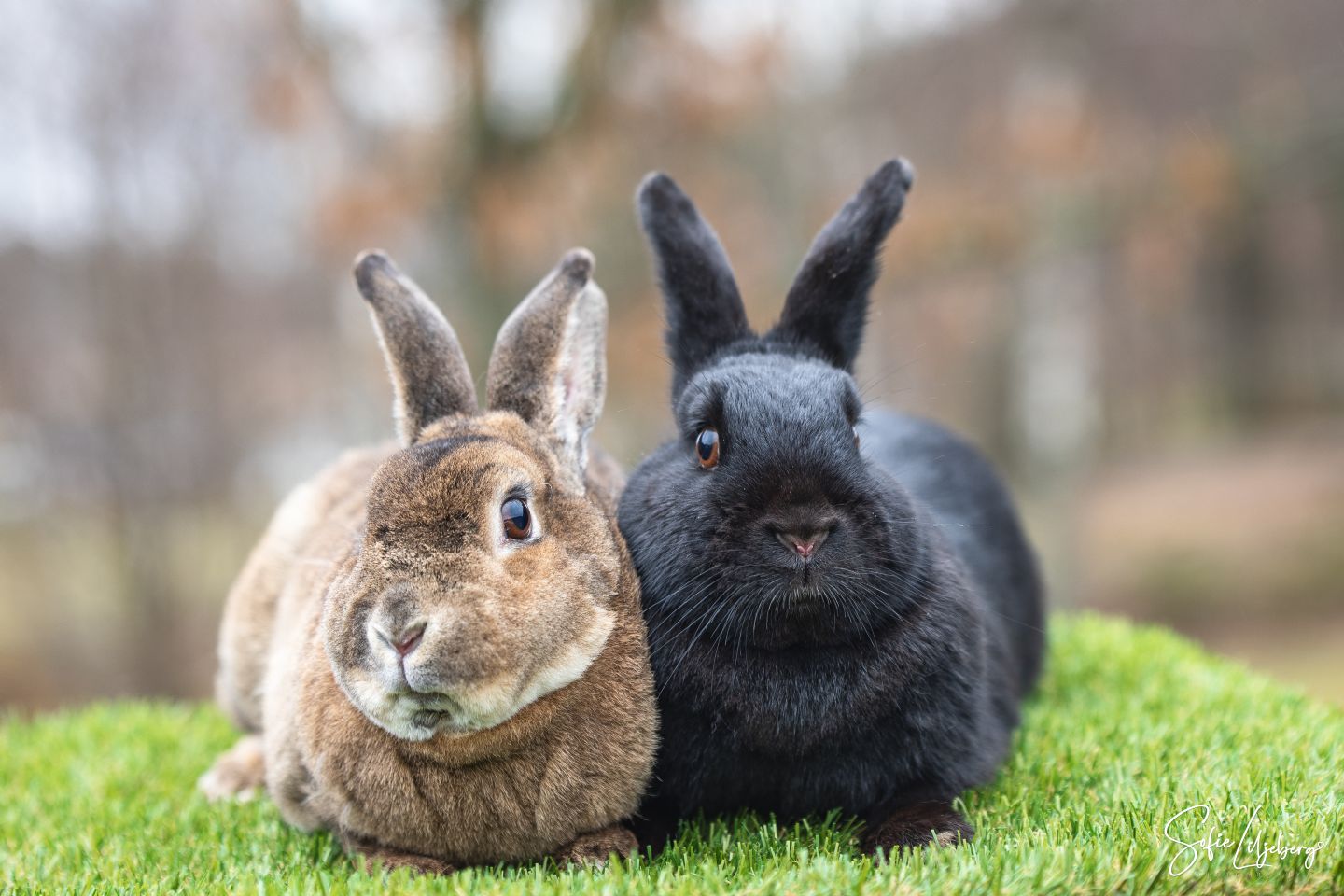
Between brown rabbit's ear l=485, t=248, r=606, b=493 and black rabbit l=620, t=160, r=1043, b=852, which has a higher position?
brown rabbit's ear l=485, t=248, r=606, b=493

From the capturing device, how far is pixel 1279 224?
16.9 m

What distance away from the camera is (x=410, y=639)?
8.79 feet

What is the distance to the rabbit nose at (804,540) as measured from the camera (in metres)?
2.84

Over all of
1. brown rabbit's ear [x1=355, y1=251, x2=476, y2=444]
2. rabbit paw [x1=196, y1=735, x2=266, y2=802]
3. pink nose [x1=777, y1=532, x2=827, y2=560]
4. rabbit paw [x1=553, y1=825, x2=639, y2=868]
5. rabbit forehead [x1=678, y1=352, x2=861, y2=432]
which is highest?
brown rabbit's ear [x1=355, y1=251, x2=476, y2=444]

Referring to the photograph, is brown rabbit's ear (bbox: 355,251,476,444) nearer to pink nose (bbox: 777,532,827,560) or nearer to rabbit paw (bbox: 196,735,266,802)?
pink nose (bbox: 777,532,827,560)

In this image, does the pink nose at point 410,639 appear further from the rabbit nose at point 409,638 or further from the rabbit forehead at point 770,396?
the rabbit forehead at point 770,396

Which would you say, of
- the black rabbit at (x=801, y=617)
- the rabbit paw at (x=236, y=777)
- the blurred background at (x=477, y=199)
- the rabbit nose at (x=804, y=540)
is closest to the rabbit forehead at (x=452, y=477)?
the black rabbit at (x=801, y=617)

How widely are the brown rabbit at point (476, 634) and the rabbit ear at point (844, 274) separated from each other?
0.65 meters

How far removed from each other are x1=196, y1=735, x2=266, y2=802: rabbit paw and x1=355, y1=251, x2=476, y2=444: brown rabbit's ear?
61.3 inches

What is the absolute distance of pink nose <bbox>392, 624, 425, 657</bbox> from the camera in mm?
2672

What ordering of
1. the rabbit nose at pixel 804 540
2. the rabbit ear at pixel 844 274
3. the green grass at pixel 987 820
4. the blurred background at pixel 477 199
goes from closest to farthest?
the green grass at pixel 987 820, the rabbit nose at pixel 804 540, the rabbit ear at pixel 844 274, the blurred background at pixel 477 199

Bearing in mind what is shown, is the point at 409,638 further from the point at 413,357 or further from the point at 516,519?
the point at 413,357

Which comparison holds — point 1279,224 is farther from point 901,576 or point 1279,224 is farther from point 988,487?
point 901,576

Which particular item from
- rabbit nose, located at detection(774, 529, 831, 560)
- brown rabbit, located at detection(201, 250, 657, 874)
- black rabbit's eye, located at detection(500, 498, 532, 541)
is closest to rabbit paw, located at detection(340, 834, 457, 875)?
brown rabbit, located at detection(201, 250, 657, 874)
